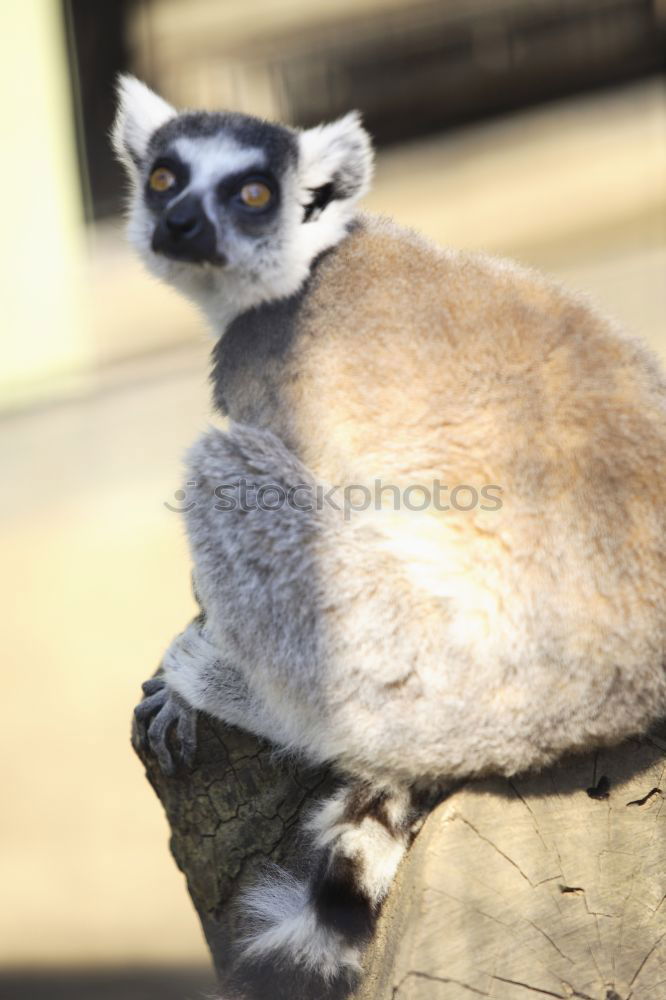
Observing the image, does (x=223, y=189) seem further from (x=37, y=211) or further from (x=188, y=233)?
(x=37, y=211)

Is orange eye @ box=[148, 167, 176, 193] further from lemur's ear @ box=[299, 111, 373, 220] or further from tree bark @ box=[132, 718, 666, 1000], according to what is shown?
tree bark @ box=[132, 718, 666, 1000]

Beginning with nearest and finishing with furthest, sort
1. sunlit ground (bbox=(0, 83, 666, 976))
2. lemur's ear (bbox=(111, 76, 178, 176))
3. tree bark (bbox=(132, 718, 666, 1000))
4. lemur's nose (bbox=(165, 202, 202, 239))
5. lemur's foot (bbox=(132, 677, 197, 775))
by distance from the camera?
1. tree bark (bbox=(132, 718, 666, 1000))
2. lemur's foot (bbox=(132, 677, 197, 775))
3. lemur's nose (bbox=(165, 202, 202, 239))
4. lemur's ear (bbox=(111, 76, 178, 176))
5. sunlit ground (bbox=(0, 83, 666, 976))

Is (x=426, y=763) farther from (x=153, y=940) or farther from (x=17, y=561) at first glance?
(x=17, y=561)

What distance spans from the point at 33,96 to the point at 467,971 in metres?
6.55

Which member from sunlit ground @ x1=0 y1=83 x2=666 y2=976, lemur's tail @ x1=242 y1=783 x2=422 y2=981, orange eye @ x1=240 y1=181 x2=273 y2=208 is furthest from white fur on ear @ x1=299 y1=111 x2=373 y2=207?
sunlit ground @ x1=0 y1=83 x2=666 y2=976

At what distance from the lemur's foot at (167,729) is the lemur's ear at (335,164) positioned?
4.55 ft

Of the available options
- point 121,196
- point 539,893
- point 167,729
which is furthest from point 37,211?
point 539,893

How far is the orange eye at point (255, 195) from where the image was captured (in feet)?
10.3

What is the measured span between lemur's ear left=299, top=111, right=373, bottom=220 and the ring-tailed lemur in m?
0.13

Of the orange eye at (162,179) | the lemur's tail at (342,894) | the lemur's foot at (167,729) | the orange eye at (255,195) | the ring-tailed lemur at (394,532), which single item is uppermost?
the orange eye at (162,179)

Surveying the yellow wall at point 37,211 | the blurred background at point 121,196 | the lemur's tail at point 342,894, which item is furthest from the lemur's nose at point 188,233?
the yellow wall at point 37,211

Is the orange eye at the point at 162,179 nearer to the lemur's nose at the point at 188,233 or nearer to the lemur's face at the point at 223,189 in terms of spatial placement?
the lemur's face at the point at 223,189

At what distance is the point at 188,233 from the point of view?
10.0 ft

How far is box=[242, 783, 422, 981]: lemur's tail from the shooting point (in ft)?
7.87
